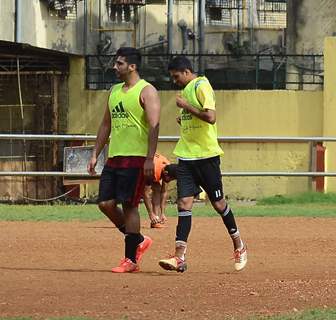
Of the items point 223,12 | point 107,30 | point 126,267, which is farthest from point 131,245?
point 223,12

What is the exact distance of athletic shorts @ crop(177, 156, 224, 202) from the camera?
32.4 feet

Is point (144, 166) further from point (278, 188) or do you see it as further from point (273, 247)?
point (278, 188)

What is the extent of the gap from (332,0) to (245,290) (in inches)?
816

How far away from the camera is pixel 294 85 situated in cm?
2766

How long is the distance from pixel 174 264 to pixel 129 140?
1121 mm

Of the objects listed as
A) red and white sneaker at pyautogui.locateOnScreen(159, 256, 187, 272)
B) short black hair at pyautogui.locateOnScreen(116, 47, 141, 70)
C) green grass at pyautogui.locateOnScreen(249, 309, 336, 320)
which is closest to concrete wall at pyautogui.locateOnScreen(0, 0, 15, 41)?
short black hair at pyautogui.locateOnScreen(116, 47, 141, 70)

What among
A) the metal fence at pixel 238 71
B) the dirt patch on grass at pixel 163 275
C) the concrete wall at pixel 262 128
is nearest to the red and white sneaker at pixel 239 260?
the dirt patch on grass at pixel 163 275

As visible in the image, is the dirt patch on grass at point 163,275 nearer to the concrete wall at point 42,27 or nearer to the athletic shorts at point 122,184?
the athletic shorts at point 122,184

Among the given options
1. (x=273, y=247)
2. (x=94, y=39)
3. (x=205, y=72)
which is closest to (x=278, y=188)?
(x=205, y=72)

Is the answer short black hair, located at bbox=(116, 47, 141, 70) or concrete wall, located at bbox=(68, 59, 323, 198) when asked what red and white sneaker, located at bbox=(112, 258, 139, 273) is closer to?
short black hair, located at bbox=(116, 47, 141, 70)

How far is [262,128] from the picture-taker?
27438 mm

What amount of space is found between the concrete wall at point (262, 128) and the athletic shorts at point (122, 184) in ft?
54.1

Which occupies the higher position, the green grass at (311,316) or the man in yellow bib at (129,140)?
the man in yellow bib at (129,140)

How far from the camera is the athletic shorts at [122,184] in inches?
382
